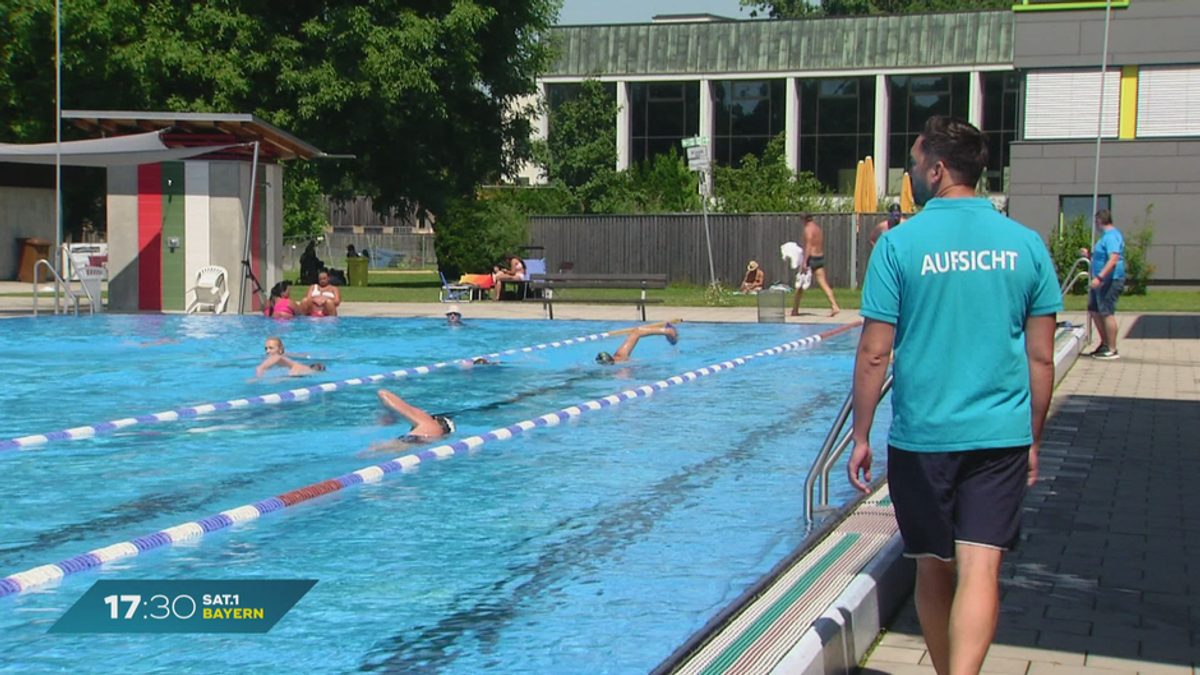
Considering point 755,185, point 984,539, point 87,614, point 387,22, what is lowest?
point 87,614

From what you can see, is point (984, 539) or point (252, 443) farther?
point (252, 443)

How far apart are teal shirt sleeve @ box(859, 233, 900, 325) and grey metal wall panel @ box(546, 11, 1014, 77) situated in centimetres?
4535

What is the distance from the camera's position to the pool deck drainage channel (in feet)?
13.6

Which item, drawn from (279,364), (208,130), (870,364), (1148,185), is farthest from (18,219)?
(870,364)

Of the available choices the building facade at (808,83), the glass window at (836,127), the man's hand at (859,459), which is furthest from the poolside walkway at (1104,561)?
the glass window at (836,127)

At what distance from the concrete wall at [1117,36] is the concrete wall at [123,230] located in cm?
2168

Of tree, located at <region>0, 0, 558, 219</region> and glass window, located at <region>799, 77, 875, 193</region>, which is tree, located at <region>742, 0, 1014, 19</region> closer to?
glass window, located at <region>799, 77, 875, 193</region>

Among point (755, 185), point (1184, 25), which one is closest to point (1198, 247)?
point (1184, 25)

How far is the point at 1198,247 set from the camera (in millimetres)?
32375

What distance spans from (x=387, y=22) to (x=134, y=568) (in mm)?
29484

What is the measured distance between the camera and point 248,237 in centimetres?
2311

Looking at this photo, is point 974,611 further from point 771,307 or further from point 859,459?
point 771,307

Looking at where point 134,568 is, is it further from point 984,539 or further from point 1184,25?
point 1184,25

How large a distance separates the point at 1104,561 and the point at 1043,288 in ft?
8.11
